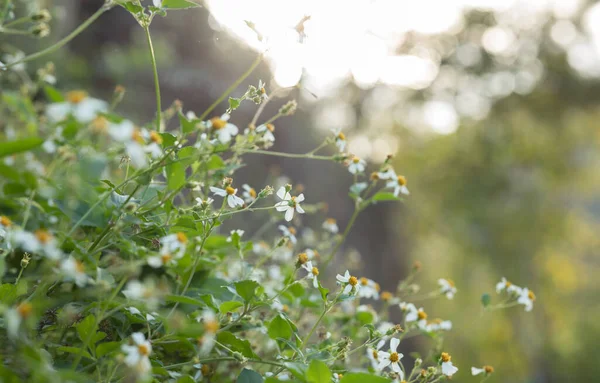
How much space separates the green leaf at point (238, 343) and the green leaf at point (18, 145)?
13.7 inches

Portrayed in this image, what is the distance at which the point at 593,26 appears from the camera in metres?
6.70

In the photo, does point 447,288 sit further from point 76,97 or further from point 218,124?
point 76,97

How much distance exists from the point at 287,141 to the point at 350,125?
257cm

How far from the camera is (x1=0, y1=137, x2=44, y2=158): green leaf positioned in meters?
0.55

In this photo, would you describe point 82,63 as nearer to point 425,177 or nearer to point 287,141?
point 287,141

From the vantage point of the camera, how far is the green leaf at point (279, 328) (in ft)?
2.55

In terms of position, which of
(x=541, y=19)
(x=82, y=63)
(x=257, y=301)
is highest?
(x=541, y=19)

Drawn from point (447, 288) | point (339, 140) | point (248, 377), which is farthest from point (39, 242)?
point (447, 288)

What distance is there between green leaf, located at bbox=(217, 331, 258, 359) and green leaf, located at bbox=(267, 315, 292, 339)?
0.13 feet

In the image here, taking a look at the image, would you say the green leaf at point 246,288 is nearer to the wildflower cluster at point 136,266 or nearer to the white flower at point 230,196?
the wildflower cluster at point 136,266

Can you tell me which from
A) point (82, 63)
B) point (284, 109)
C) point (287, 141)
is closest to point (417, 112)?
point (287, 141)

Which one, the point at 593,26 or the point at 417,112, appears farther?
the point at 417,112

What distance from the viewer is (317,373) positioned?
64 cm

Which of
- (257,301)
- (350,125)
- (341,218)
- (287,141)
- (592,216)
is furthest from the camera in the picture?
(592,216)
